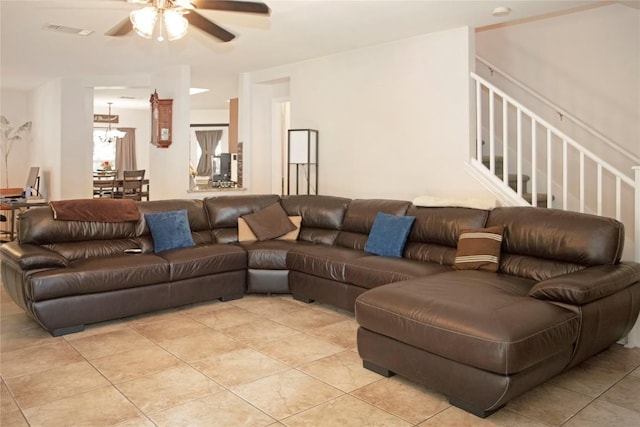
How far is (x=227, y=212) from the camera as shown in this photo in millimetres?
5188

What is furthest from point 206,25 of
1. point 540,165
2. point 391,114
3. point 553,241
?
point 540,165

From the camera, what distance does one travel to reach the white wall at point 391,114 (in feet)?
16.1

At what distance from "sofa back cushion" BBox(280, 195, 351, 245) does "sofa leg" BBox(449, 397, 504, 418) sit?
8.32ft

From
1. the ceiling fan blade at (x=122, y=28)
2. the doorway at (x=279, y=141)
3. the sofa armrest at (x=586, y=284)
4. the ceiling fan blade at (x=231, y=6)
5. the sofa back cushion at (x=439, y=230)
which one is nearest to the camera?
the sofa armrest at (x=586, y=284)

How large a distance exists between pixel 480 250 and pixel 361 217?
136 centimetres

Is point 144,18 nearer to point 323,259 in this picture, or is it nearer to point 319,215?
point 323,259

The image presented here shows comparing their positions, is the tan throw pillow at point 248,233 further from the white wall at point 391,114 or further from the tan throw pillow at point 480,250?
the tan throw pillow at point 480,250

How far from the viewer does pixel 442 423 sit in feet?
7.79

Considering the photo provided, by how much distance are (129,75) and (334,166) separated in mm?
3670

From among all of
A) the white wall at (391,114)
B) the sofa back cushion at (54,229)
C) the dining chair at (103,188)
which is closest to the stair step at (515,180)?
the white wall at (391,114)

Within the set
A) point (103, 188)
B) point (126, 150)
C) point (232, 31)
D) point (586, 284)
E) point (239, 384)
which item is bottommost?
point (239, 384)

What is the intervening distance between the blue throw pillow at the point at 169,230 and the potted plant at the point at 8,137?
21.2ft

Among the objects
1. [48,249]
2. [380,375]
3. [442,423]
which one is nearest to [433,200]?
[380,375]

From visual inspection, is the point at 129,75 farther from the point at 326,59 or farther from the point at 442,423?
the point at 442,423
